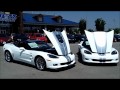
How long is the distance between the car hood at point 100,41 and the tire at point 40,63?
2.79 m

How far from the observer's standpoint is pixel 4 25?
43656 millimetres

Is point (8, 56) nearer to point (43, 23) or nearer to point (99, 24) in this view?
point (43, 23)

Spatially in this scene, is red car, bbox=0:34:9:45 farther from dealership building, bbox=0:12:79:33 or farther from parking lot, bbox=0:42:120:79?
dealership building, bbox=0:12:79:33

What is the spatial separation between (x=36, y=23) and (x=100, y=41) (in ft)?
117

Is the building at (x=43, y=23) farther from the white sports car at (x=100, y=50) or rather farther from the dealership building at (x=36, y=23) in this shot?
the white sports car at (x=100, y=50)

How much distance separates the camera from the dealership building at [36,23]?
42800 mm

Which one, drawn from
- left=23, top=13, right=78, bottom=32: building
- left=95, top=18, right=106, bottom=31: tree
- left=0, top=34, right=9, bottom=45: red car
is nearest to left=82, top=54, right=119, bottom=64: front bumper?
left=0, top=34, right=9, bottom=45: red car

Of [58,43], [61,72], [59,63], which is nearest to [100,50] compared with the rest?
[58,43]

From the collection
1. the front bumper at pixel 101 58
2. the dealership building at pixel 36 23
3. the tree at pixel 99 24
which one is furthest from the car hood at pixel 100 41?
the tree at pixel 99 24

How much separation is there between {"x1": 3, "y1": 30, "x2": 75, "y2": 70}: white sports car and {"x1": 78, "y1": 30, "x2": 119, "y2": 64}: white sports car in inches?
41.4

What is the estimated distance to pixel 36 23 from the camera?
152 ft
